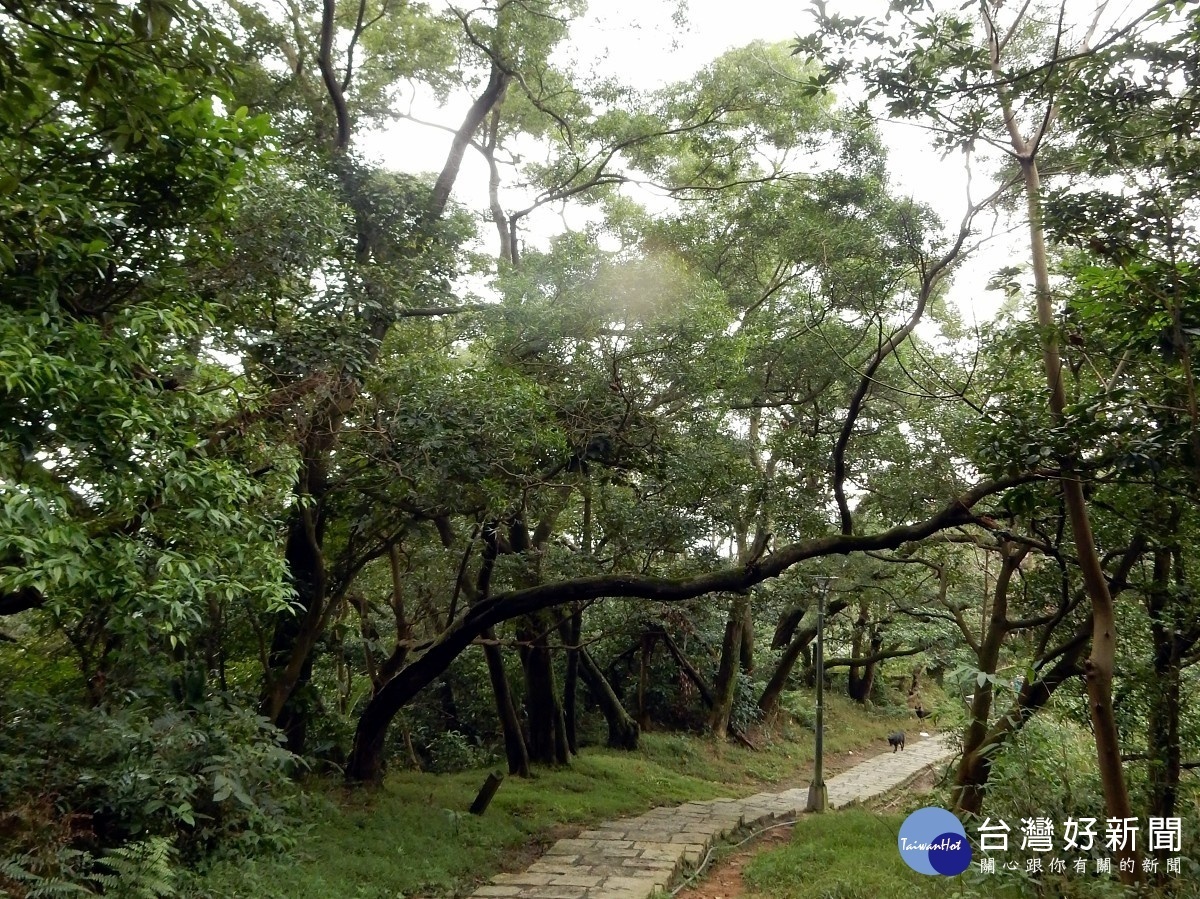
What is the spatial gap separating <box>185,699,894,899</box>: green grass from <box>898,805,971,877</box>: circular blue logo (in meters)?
3.83

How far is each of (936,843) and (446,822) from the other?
504cm

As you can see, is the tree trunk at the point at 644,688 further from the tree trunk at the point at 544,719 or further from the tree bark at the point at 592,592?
the tree bark at the point at 592,592

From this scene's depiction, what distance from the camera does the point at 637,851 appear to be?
8.38 m

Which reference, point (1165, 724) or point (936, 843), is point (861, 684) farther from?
point (936, 843)

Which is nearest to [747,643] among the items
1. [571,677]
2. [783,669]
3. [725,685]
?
[783,669]

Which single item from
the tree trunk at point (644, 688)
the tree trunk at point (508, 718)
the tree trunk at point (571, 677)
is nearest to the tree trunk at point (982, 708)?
the tree trunk at point (508, 718)

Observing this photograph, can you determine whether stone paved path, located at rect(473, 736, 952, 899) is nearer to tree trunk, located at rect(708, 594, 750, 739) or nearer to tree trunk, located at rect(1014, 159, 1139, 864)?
tree trunk, located at rect(708, 594, 750, 739)

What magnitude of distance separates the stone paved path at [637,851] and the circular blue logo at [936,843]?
2.34m

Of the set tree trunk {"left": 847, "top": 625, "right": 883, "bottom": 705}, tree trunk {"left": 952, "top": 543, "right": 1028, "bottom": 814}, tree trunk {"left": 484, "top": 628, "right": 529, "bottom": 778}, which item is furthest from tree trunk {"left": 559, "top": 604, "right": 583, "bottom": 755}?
tree trunk {"left": 847, "top": 625, "right": 883, "bottom": 705}

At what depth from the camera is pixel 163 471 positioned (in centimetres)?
422

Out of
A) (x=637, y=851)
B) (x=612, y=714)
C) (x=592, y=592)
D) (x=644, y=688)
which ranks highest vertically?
(x=592, y=592)

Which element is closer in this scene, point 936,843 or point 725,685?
point 936,843

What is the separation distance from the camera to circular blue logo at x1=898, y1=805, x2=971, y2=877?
5758 millimetres

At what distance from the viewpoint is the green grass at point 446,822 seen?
6.16m
